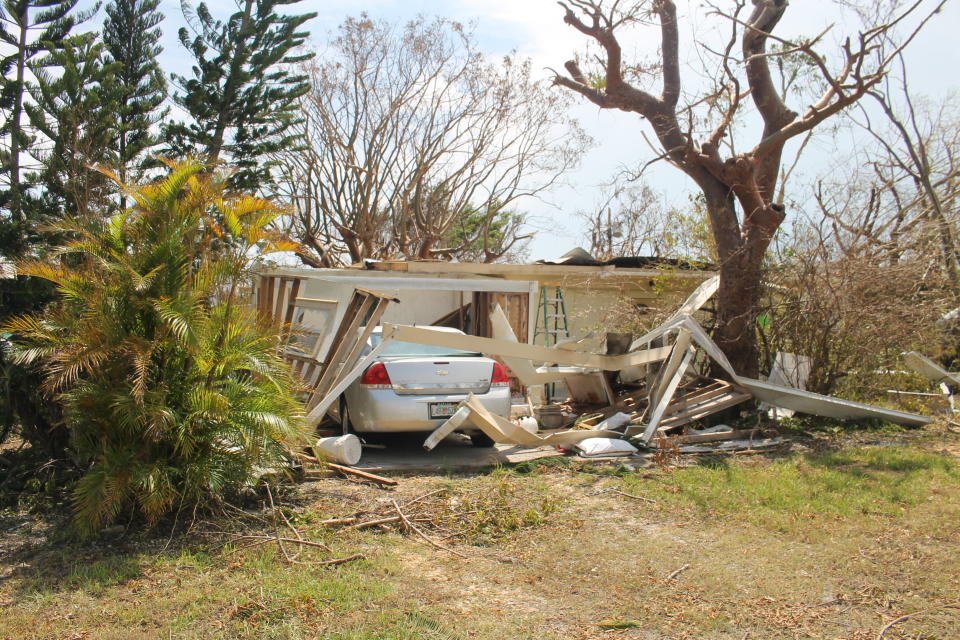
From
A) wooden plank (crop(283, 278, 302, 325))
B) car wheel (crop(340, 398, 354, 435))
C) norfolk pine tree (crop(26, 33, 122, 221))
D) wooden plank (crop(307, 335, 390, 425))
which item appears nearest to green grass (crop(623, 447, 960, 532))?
wooden plank (crop(307, 335, 390, 425))

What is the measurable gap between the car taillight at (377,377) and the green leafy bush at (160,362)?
2152 mm

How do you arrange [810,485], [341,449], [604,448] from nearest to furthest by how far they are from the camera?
[810,485]
[341,449]
[604,448]

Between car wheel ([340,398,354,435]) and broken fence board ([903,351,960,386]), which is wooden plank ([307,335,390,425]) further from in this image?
broken fence board ([903,351,960,386])

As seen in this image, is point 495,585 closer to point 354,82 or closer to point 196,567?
point 196,567

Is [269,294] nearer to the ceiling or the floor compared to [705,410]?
nearer to the ceiling

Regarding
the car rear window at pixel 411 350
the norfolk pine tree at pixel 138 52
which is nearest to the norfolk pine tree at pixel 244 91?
the norfolk pine tree at pixel 138 52

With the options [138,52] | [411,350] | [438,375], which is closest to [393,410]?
[438,375]

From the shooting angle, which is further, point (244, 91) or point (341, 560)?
point (244, 91)

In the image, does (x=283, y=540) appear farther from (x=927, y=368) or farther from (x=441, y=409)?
(x=927, y=368)

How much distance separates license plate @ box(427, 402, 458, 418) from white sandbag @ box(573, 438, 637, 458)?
Answer: 57.7 inches

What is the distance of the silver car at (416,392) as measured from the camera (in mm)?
8289

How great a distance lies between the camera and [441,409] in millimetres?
8391

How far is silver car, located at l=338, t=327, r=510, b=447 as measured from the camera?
829 cm

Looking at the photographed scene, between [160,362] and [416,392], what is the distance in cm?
313
